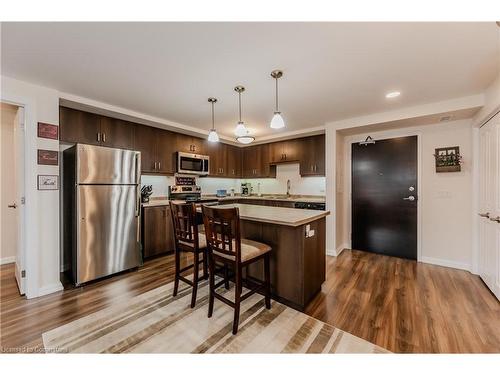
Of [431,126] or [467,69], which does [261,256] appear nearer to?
[467,69]

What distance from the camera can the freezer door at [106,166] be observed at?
2.59m

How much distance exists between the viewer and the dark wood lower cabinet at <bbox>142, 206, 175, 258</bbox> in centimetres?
342

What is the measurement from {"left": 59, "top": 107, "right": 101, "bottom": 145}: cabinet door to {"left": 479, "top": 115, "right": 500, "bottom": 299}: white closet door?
200 inches

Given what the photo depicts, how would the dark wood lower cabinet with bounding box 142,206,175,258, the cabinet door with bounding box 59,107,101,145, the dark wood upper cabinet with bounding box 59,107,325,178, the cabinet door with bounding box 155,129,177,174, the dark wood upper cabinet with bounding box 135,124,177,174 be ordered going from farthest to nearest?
the cabinet door with bounding box 155,129,177,174 → the dark wood upper cabinet with bounding box 135,124,177,174 → the dark wood lower cabinet with bounding box 142,206,175,258 → the dark wood upper cabinet with bounding box 59,107,325,178 → the cabinet door with bounding box 59,107,101,145

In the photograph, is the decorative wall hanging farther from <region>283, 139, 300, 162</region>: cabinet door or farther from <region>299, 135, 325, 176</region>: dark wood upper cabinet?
<region>283, 139, 300, 162</region>: cabinet door

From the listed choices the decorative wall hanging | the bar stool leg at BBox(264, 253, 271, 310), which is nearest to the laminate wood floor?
the bar stool leg at BBox(264, 253, 271, 310)

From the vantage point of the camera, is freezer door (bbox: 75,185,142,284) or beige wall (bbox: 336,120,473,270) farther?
beige wall (bbox: 336,120,473,270)

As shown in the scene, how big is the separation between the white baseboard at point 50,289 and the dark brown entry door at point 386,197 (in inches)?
180

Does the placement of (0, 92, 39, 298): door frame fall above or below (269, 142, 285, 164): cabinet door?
below

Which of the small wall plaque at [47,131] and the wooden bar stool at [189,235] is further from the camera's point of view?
the small wall plaque at [47,131]

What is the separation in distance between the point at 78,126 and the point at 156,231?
1.90 metres

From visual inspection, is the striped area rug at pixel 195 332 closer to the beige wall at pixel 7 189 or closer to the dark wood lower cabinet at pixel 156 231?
the dark wood lower cabinet at pixel 156 231

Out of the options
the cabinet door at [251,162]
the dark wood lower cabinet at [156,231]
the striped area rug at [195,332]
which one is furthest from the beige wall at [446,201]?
the dark wood lower cabinet at [156,231]

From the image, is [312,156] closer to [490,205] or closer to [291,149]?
[291,149]
